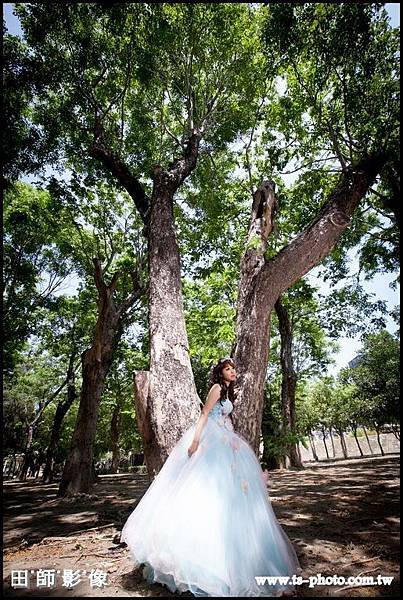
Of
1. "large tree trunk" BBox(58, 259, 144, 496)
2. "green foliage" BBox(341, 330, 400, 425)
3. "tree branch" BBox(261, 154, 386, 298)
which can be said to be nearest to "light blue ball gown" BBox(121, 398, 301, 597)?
"tree branch" BBox(261, 154, 386, 298)

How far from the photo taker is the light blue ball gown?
2.56 meters

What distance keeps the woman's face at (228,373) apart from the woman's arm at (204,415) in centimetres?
20

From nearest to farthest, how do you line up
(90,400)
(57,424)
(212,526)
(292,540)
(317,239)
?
1. (212,526)
2. (292,540)
3. (317,239)
4. (90,400)
5. (57,424)

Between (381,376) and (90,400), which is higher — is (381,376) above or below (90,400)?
above

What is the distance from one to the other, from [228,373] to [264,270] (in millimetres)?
1540

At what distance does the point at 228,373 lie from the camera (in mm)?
3578

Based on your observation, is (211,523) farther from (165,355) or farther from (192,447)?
(165,355)

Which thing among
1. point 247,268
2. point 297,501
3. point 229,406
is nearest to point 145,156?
point 247,268

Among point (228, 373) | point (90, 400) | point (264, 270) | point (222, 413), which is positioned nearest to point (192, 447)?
point (222, 413)

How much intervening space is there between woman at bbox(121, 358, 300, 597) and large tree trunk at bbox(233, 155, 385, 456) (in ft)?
1.68

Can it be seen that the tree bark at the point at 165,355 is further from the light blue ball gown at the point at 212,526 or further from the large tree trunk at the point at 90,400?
the large tree trunk at the point at 90,400

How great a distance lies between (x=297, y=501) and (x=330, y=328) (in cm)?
912

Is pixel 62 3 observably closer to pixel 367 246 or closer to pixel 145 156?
pixel 145 156

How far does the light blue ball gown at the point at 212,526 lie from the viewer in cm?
256
